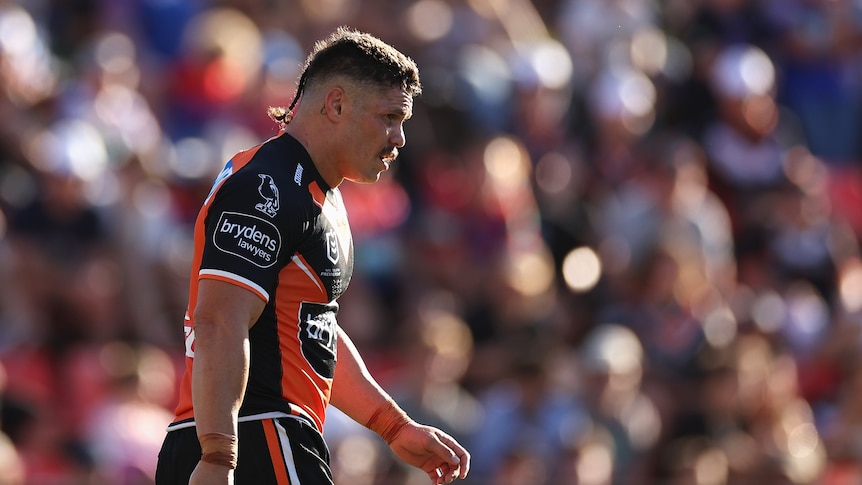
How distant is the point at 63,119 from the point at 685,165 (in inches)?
204

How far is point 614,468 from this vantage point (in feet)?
35.0

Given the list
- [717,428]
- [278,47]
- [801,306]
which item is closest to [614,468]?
[717,428]

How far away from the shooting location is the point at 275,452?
16.5 feet

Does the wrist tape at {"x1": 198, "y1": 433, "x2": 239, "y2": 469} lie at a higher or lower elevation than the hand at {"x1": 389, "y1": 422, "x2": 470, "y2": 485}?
higher

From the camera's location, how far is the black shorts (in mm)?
5023

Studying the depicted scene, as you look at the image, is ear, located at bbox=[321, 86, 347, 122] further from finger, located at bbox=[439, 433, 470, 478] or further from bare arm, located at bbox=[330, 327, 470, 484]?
finger, located at bbox=[439, 433, 470, 478]

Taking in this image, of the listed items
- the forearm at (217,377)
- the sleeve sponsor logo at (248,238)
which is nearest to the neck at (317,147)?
the sleeve sponsor logo at (248,238)

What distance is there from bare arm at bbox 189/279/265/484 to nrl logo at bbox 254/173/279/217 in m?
0.28

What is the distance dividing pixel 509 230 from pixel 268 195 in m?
7.23

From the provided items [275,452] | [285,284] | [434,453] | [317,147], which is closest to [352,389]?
[434,453]

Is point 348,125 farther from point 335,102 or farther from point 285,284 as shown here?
point 285,284

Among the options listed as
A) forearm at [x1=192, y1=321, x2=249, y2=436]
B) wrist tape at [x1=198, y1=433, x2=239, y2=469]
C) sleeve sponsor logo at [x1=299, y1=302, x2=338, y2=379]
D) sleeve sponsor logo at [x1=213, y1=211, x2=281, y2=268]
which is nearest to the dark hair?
sleeve sponsor logo at [x1=213, y1=211, x2=281, y2=268]

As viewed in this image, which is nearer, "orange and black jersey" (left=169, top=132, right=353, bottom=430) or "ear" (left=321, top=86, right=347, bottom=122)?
"orange and black jersey" (left=169, top=132, right=353, bottom=430)

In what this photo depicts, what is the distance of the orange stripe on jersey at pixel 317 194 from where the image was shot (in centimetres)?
512
